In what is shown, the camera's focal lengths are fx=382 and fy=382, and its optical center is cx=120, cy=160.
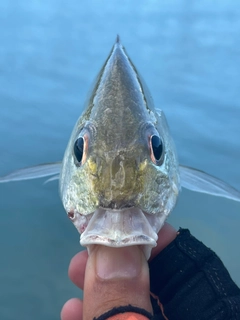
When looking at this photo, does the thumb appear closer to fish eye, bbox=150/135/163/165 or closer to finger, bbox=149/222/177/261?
fish eye, bbox=150/135/163/165

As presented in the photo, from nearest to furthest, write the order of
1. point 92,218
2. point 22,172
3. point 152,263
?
point 92,218 → point 152,263 → point 22,172

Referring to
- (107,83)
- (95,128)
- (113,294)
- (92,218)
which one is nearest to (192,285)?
(113,294)

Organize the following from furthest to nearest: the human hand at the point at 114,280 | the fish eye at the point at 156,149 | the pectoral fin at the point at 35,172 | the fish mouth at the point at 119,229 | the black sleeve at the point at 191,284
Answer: the pectoral fin at the point at 35,172, the black sleeve at the point at 191,284, the fish eye at the point at 156,149, the human hand at the point at 114,280, the fish mouth at the point at 119,229

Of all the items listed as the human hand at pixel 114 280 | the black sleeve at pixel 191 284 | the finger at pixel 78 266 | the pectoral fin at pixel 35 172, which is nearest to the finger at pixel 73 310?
the finger at pixel 78 266

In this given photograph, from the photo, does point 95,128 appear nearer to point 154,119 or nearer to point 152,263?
point 154,119

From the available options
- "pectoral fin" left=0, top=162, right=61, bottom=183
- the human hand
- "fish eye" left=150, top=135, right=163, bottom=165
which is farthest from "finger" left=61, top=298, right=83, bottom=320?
"fish eye" left=150, top=135, right=163, bottom=165

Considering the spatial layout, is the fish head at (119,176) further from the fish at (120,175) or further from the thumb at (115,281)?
the thumb at (115,281)
